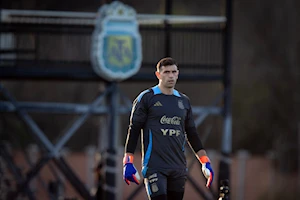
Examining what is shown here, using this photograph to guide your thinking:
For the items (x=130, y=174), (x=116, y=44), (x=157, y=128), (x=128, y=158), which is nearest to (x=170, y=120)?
(x=157, y=128)

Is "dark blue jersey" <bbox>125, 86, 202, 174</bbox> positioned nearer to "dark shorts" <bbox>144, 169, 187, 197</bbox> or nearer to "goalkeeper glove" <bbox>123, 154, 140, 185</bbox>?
"dark shorts" <bbox>144, 169, 187, 197</bbox>

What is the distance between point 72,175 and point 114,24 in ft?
8.89

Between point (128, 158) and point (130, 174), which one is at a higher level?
point (128, 158)

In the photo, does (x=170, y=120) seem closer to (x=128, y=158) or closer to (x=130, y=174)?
(x=128, y=158)

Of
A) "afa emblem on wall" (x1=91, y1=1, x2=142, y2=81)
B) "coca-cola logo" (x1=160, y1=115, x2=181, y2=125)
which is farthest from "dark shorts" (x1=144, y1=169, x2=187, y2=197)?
"afa emblem on wall" (x1=91, y1=1, x2=142, y2=81)

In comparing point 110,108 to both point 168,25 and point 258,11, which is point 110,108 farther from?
point 258,11

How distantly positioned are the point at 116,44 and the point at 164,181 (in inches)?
224

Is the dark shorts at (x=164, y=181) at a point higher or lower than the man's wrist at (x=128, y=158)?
lower

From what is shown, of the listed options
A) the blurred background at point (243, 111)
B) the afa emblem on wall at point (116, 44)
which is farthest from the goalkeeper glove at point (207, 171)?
the blurred background at point (243, 111)

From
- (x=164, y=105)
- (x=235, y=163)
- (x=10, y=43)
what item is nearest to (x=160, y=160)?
(x=164, y=105)

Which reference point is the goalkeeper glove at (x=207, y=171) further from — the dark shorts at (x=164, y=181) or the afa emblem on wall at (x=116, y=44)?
the afa emblem on wall at (x=116, y=44)

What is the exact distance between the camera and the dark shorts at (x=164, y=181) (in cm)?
980

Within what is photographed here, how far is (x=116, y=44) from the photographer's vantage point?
49.8 feet

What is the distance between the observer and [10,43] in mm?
15773
